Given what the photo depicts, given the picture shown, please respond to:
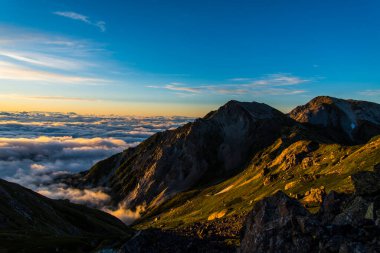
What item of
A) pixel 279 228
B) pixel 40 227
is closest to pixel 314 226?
pixel 279 228

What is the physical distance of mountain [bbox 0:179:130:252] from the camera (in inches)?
3215

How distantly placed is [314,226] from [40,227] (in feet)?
401

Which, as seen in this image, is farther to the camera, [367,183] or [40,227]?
[40,227]

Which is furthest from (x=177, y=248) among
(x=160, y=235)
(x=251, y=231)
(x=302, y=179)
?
(x=302, y=179)

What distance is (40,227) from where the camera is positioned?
13262 cm

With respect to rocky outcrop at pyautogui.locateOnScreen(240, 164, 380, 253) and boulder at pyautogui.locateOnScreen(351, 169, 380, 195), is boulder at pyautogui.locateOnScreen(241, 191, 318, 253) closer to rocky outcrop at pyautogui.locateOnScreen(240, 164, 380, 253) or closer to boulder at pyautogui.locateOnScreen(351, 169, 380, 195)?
rocky outcrop at pyautogui.locateOnScreen(240, 164, 380, 253)

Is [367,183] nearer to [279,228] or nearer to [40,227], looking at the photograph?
[279,228]

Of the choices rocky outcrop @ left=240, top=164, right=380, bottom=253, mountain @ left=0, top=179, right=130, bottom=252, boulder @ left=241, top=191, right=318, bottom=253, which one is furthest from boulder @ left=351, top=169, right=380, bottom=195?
mountain @ left=0, top=179, right=130, bottom=252

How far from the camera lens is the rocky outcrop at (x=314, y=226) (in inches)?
1223

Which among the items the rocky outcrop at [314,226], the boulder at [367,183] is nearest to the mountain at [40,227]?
the rocky outcrop at [314,226]

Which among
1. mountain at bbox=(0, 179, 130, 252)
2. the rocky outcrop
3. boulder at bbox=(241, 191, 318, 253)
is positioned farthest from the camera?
mountain at bbox=(0, 179, 130, 252)

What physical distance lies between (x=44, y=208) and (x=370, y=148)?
162054 millimetres

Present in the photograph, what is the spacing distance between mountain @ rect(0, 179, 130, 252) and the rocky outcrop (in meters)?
50.9

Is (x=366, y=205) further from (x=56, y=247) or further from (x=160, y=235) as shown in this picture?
(x=56, y=247)
